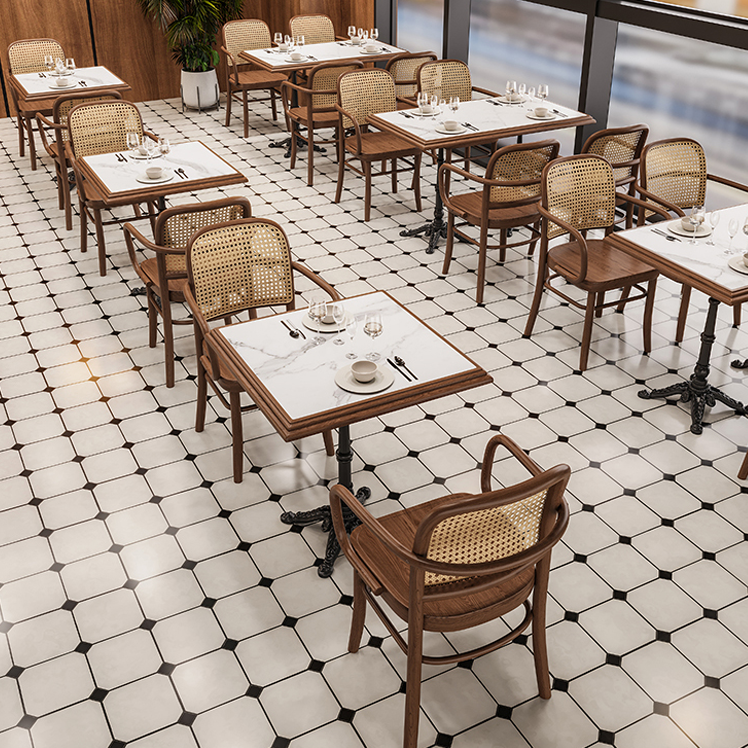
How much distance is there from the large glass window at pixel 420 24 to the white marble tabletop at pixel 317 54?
68 centimetres

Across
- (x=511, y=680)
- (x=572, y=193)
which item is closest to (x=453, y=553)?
(x=511, y=680)

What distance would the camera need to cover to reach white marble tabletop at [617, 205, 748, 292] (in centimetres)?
377

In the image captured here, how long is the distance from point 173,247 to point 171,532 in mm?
1402

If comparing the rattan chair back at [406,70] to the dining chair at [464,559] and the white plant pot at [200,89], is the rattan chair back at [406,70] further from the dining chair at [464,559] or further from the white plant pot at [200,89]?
the dining chair at [464,559]

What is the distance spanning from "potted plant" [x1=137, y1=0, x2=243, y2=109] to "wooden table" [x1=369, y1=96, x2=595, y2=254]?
3355 millimetres

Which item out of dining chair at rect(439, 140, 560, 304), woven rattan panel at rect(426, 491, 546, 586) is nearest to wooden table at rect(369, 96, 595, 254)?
dining chair at rect(439, 140, 560, 304)

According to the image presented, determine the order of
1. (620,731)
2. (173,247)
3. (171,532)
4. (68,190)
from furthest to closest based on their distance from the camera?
(68,190)
(173,247)
(171,532)
(620,731)

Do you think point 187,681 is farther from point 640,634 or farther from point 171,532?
point 640,634

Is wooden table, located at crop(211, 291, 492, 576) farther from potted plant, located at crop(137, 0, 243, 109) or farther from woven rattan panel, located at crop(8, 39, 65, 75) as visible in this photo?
potted plant, located at crop(137, 0, 243, 109)

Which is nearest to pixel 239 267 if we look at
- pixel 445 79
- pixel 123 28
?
pixel 445 79

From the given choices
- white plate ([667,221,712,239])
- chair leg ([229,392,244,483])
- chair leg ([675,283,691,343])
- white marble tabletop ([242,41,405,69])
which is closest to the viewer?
chair leg ([229,392,244,483])

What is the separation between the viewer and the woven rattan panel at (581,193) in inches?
178

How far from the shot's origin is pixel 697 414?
4.13 metres

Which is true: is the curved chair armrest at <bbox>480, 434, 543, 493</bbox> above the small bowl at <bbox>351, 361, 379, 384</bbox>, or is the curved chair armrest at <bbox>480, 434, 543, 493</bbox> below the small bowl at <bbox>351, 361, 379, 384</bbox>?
A: below
